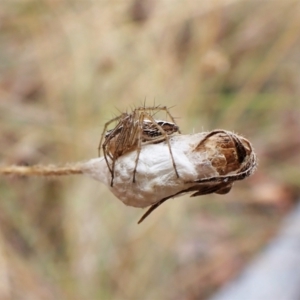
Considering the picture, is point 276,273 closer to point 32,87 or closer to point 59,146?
point 59,146

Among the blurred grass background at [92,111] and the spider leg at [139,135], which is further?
the blurred grass background at [92,111]

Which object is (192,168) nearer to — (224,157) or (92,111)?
(224,157)

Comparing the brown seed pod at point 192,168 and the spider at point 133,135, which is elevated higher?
the spider at point 133,135

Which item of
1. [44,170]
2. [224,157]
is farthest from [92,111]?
[224,157]

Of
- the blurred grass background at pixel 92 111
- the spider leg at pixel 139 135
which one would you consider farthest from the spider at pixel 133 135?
the blurred grass background at pixel 92 111

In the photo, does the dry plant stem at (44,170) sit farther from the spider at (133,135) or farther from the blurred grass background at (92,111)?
the blurred grass background at (92,111)
